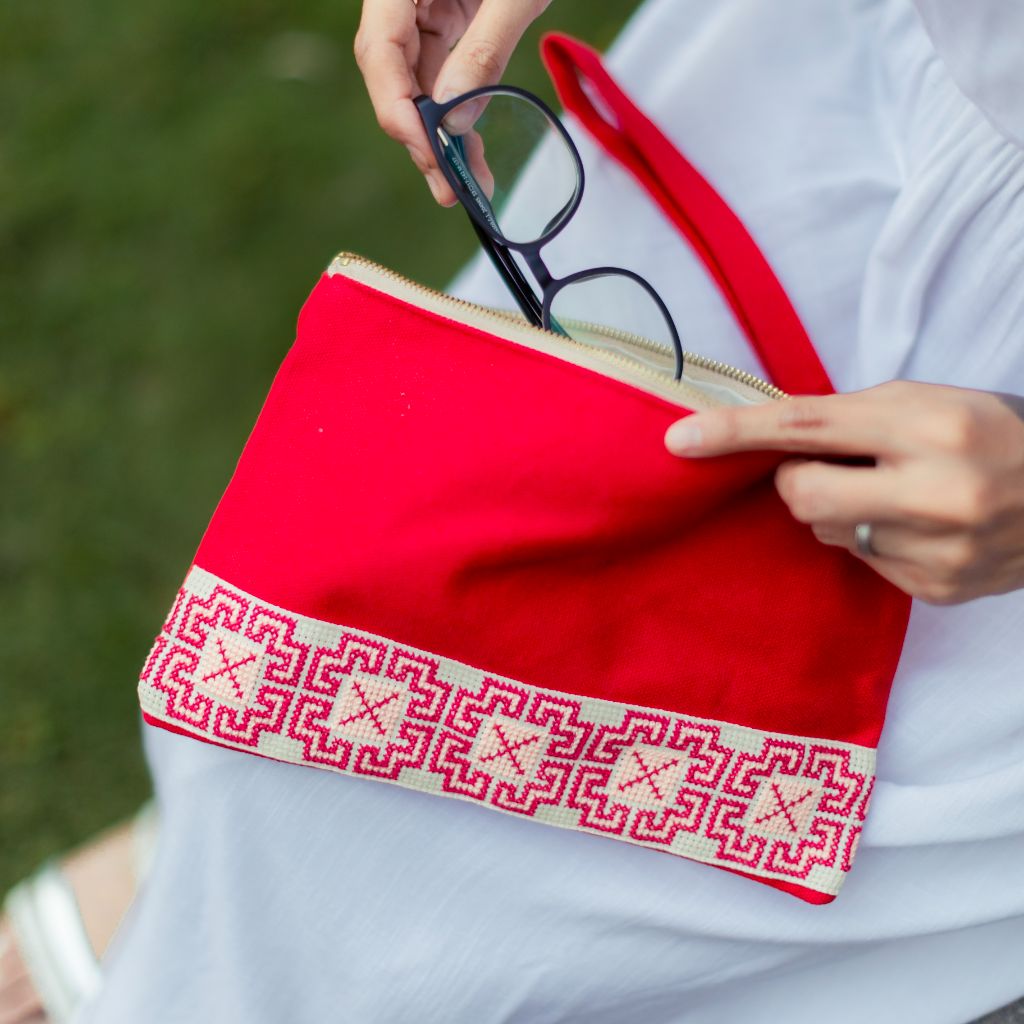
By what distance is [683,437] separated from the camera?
68cm

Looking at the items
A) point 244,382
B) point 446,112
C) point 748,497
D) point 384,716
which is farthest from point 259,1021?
point 244,382

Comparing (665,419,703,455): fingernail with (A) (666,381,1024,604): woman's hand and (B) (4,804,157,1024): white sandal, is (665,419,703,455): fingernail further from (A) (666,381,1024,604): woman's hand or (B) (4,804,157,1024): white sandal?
(B) (4,804,157,1024): white sandal

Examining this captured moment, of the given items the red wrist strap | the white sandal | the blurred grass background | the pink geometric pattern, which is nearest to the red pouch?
the pink geometric pattern

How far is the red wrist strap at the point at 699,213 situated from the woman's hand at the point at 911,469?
7.7 inches

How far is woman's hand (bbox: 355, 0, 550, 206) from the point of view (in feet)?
2.75

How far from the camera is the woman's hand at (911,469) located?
2.10 feet

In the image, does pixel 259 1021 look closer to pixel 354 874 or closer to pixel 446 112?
pixel 354 874

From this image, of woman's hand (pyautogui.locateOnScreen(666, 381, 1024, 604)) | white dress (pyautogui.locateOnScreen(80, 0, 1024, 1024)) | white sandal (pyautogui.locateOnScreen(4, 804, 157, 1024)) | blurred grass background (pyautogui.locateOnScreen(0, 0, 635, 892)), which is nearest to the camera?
woman's hand (pyautogui.locateOnScreen(666, 381, 1024, 604))

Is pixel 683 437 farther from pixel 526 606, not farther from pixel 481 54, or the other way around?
pixel 481 54

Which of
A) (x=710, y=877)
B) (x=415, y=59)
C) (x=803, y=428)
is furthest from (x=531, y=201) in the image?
(x=710, y=877)

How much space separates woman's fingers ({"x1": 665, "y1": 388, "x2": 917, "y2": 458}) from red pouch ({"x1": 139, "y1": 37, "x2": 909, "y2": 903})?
0.02m

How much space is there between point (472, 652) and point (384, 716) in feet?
0.24

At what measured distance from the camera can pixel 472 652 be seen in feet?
2.39

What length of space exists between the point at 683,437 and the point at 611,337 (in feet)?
0.59
